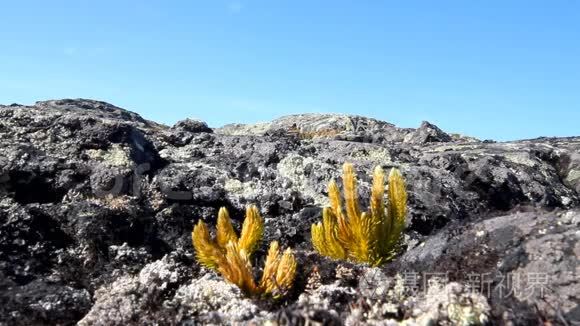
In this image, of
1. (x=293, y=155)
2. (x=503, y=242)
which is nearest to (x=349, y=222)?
(x=503, y=242)

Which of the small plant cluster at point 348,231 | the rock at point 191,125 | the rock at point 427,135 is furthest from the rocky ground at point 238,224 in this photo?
the rock at point 427,135

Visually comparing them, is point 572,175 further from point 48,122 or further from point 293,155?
point 48,122

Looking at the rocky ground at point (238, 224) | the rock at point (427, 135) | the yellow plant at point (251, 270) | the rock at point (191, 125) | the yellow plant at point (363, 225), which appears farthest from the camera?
the rock at point (427, 135)

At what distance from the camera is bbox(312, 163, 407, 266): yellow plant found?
577 centimetres

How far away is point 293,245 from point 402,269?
6.25 feet

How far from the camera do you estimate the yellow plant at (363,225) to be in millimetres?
5770

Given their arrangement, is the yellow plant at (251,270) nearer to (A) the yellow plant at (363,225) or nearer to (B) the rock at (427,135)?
(A) the yellow plant at (363,225)

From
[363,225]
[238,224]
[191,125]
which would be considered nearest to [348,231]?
[363,225]

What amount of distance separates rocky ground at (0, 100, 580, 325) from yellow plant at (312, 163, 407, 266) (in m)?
0.26

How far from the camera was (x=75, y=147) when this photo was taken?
7594mm

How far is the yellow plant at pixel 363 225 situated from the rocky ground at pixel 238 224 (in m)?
0.26

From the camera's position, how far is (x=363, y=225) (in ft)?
18.6

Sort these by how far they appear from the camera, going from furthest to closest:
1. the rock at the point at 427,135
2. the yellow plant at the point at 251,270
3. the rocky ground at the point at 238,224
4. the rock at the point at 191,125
Answer: the rock at the point at 427,135
the rock at the point at 191,125
the yellow plant at the point at 251,270
the rocky ground at the point at 238,224

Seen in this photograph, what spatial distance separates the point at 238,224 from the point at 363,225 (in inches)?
74.7
